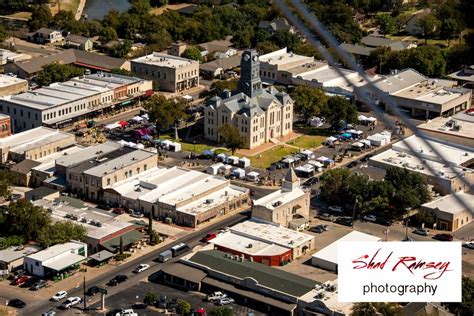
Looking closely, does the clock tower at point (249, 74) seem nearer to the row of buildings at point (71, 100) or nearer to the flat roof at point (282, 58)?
the row of buildings at point (71, 100)

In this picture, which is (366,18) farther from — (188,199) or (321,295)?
(321,295)

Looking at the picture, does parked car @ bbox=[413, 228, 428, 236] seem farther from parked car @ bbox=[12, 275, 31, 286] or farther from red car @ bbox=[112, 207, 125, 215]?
parked car @ bbox=[12, 275, 31, 286]

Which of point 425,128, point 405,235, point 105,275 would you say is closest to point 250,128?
point 425,128

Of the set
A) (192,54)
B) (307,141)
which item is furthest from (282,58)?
(307,141)

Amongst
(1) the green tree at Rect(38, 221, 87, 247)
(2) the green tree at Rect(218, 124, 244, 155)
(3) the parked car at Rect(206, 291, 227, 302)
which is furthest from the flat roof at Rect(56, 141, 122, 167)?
(3) the parked car at Rect(206, 291, 227, 302)

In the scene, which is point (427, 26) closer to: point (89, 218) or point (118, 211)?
point (118, 211)

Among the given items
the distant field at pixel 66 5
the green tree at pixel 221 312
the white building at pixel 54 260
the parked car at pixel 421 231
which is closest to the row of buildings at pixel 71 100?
the white building at pixel 54 260
